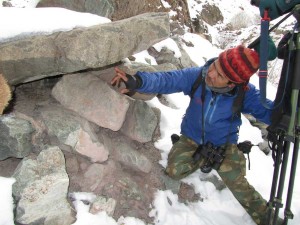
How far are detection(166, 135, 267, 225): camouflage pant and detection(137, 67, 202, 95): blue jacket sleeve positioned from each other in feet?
2.67

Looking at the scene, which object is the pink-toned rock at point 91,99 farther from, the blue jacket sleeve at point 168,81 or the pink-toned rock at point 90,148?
the blue jacket sleeve at point 168,81

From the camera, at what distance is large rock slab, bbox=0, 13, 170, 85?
10.3 ft

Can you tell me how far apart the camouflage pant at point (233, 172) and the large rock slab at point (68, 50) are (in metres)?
1.46

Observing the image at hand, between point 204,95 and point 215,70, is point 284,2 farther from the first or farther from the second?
point 204,95

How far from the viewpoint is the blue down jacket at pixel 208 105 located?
11.6 ft

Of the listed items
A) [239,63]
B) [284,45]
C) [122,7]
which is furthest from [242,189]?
[122,7]

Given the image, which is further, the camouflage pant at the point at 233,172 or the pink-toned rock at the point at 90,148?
the camouflage pant at the point at 233,172

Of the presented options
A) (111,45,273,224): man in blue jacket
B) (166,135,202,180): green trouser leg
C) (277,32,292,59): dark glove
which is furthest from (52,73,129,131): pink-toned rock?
(277,32,292,59): dark glove

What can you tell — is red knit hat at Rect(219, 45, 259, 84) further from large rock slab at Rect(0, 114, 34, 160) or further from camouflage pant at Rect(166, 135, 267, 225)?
large rock slab at Rect(0, 114, 34, 160)

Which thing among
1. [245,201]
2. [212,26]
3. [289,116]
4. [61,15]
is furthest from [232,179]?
[212,26]

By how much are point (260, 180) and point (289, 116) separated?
204 cm

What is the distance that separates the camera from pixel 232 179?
382cm

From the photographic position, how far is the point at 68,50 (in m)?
3.17

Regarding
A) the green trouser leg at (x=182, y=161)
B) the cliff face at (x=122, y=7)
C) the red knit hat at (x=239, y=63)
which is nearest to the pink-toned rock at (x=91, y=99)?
the green trouser leg at (x=182, y=161)
